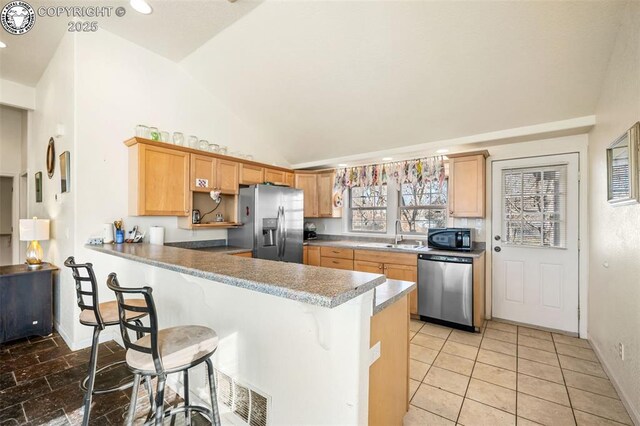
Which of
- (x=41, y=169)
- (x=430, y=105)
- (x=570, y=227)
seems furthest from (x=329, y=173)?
(x=41, y=169)

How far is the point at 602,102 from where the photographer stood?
2.64m

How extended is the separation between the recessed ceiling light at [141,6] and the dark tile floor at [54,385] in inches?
128

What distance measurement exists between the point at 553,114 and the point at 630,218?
1.59 meters

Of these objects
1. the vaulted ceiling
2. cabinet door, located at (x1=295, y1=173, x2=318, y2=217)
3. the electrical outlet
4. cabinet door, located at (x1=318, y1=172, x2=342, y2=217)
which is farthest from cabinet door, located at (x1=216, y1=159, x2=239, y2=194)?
the electrical outlet

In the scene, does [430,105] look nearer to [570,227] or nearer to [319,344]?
[570,227]

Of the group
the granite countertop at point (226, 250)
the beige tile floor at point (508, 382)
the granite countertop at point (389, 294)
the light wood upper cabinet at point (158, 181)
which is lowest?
the beige tile floor at point (508, 382)

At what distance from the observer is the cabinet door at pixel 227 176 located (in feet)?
12.6

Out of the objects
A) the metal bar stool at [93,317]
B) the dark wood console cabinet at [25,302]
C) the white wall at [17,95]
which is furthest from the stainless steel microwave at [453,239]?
the white wall at [17,95]

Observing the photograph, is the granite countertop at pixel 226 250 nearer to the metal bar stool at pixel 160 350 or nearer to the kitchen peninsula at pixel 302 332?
the kitchen peninsula at pixel 302 332

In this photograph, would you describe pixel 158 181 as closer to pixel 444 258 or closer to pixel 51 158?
pixel 51 158

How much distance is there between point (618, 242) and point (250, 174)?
4.00m

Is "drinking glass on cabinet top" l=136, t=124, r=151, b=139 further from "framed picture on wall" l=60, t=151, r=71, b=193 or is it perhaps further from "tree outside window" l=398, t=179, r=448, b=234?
"tree outside window" l=398, t=179, r=448, b=234

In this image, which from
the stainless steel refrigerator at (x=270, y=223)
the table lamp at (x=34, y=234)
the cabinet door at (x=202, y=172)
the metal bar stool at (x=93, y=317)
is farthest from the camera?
the stainless steel refrigerator at (x=270, y=223)

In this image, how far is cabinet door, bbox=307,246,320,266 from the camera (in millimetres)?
4664
